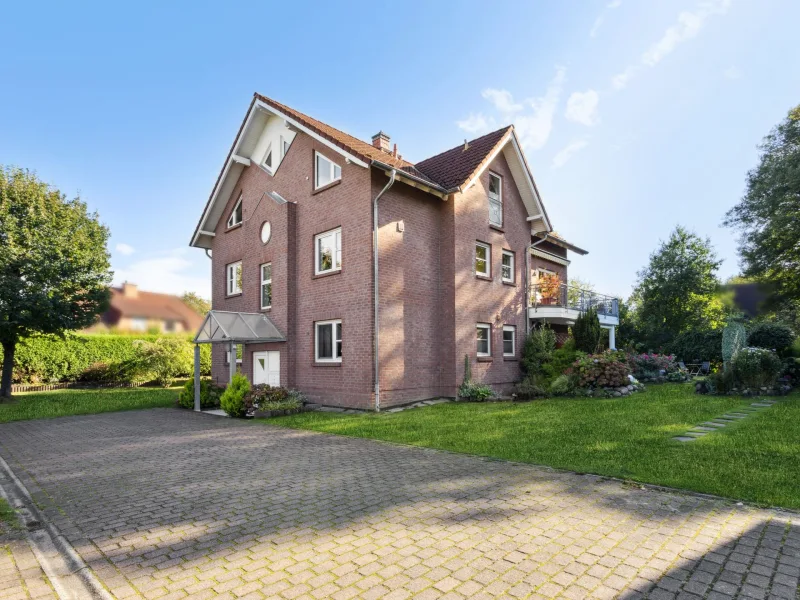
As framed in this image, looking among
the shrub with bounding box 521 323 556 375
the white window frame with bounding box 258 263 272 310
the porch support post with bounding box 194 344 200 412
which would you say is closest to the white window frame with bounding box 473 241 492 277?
the shrub with bounding box 521 323 556 375

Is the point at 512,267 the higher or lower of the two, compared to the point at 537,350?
higher

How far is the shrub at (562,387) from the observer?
52.6ft

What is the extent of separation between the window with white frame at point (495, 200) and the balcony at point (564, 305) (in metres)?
3.78

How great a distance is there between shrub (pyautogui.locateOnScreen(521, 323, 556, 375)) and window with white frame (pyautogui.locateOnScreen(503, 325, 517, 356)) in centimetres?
50

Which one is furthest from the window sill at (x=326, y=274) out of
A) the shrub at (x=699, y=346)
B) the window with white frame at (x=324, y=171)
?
the shrub at (x=699, y=346)

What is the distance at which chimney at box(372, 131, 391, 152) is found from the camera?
19.9 metres

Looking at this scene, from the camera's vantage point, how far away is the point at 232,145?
1906 cm

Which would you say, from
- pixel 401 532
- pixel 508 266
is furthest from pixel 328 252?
pixel 401 532

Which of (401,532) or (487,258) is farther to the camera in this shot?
(487,258)

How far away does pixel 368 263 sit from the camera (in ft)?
46.6

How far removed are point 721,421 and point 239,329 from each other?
13.8 meters

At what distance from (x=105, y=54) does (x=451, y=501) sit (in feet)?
41.7

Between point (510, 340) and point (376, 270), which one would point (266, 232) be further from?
point (510, 340)

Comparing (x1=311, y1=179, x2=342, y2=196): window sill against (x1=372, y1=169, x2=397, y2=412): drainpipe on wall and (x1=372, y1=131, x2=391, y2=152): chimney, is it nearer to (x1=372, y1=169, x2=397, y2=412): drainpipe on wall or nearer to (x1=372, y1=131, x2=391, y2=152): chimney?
(x1=372, y1=169, x2=397, y2=412): drainpipe on wall
